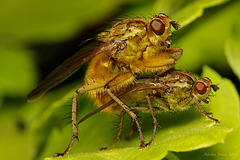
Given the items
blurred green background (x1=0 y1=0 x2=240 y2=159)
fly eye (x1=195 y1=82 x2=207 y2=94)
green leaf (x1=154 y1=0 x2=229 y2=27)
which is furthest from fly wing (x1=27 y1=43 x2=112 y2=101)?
fly eye (x1=195 y1=82 x2=207 y2=94)

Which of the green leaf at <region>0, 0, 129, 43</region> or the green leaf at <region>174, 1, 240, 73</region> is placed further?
the green leaf at <region>0, 0, 129, 43</region>

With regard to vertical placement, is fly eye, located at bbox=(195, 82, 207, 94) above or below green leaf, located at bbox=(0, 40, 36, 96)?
below

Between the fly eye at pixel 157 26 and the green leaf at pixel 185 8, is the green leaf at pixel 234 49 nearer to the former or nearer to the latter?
the green leaf at pixel 185 8

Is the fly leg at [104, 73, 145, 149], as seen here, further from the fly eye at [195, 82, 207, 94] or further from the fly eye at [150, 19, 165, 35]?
the fly eye at [195, 82, 207, 94]

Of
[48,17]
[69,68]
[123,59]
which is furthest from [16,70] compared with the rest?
[123,59]

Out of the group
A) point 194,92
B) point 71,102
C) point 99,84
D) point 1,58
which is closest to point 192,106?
point 194,92

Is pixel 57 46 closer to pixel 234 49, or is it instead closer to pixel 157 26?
pixel 157 26

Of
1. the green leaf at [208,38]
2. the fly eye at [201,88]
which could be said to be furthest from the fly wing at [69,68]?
the green leaf at [208,38]
